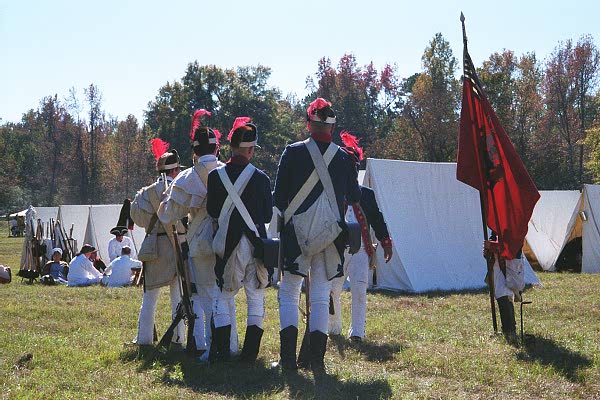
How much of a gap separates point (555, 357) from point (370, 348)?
1.53 metres

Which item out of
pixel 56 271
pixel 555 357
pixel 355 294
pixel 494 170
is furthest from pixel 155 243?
pixel 56 271

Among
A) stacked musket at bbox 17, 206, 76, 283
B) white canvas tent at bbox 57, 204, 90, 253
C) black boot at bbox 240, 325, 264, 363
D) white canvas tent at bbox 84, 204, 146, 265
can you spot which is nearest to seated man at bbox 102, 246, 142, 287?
stacked musket at bbox 17, 206, 76, 283

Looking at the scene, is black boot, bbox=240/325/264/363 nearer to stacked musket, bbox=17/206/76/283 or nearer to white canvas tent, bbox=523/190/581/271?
white canvas tent, bbox=523/190/581/271

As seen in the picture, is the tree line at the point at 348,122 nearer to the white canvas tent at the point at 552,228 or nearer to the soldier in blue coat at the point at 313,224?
the white canvas tent at the point at 552,228

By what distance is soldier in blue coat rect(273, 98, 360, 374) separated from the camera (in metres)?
5.30

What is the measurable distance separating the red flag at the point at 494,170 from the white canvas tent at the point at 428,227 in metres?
5.01

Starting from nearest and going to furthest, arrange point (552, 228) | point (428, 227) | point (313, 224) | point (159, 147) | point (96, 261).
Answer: point (313, 224), point (159, 147), point (428, 227), point (552, 228), point (96, 261)

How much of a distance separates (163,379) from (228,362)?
599mm

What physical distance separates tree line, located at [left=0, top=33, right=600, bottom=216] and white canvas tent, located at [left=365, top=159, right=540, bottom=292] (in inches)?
850

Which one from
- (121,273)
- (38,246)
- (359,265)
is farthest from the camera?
(38,246)

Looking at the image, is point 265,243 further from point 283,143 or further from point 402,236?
point 283,143

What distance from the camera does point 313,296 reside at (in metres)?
5.43

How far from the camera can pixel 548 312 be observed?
860 centimetres

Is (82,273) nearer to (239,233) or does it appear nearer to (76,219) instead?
(76,219)
